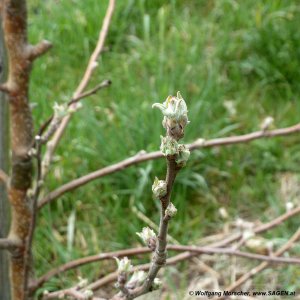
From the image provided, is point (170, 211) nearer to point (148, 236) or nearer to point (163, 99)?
point (148, 236)

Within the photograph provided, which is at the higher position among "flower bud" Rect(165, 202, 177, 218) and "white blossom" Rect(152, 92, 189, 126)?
"white blossom" Rect(152, 92, 189, 126)

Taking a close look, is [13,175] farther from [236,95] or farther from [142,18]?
[142,18]

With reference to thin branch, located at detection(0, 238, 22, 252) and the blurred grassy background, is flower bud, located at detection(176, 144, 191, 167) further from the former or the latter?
the blurred grassy background

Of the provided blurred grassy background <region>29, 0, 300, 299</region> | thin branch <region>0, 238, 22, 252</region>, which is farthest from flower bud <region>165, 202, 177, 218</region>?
blurred grassy background <region>29, 0, 300, 299</region>

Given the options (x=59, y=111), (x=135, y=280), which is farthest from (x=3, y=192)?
(x=135, y=280)

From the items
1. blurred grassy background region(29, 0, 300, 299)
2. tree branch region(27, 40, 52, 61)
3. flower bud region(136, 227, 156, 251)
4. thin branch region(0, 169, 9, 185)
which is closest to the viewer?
flower bud region(136, 227, 156, 251)

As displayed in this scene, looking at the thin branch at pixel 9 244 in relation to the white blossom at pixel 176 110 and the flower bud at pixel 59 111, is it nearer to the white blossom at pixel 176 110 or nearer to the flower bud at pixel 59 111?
the flower bud at pixel 59 111

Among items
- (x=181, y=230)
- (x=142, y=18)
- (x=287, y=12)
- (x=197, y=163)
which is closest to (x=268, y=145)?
(x=197, y=163)
